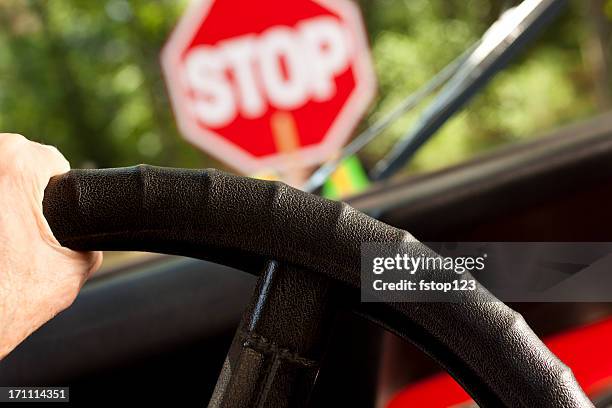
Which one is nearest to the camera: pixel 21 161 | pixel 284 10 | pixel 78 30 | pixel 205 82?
pixel 21 161

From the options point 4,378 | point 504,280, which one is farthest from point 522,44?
point 4,378

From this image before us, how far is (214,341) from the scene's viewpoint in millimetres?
1083

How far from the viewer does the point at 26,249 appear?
44 centimetres

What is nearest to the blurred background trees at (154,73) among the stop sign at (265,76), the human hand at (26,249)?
the stop sign at (265,76)

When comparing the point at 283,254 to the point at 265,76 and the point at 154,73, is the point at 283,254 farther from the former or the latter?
the point at 154,73

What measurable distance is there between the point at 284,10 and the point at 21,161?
7226 mm

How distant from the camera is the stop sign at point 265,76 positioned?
17.9ft

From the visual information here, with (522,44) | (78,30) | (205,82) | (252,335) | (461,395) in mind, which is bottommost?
(252,335)

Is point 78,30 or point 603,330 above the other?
point 78,30

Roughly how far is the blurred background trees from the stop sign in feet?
12.5

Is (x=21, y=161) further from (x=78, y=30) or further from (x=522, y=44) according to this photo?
(x=78, y=30)

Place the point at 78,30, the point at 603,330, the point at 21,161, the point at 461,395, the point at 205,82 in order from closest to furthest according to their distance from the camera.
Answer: the point at 21,161
the point at 461,395
the point at 603,330
the point at 205,82
the point at 78,30

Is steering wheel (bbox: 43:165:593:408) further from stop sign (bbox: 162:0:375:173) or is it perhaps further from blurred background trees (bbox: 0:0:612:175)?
blurred background trees (bbox: 0:0:612:175)

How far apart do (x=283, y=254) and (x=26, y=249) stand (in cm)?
12
